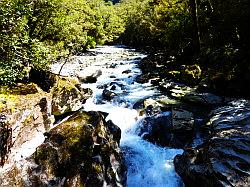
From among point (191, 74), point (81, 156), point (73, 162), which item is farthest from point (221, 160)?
point (191, 74)

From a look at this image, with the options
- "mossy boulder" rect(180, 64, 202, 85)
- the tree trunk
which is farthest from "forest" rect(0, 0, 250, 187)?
the tree trunk

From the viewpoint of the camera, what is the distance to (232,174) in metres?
8.85

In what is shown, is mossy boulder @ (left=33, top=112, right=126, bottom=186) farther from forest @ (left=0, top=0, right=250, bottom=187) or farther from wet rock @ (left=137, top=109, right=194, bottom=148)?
wet rock @ (left=137, top=109, right=194, bottom=148)

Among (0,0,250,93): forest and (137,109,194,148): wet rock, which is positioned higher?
(0,0,250,93): forest

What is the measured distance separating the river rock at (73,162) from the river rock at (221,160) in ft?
7.46

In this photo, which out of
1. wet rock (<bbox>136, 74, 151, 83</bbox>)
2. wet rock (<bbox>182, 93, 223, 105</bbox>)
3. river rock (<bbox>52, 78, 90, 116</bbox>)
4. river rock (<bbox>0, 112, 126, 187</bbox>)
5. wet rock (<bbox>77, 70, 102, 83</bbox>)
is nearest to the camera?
river rock (<bbox>0, 112, 126, 187</bbox>)

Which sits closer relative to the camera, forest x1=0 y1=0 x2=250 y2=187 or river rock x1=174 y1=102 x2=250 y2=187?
river rock x1=174 y1=102 x2=250 y2=187

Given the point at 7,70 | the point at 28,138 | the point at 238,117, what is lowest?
the point at 28,138

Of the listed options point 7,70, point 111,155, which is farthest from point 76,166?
point 7,70

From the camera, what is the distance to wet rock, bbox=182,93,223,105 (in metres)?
16.5

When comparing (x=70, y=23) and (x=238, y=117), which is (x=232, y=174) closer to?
(x=238, y=117)

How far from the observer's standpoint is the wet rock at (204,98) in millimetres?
16503

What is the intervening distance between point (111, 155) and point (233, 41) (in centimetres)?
1472

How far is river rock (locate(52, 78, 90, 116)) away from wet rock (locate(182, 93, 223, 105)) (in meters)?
6.12
